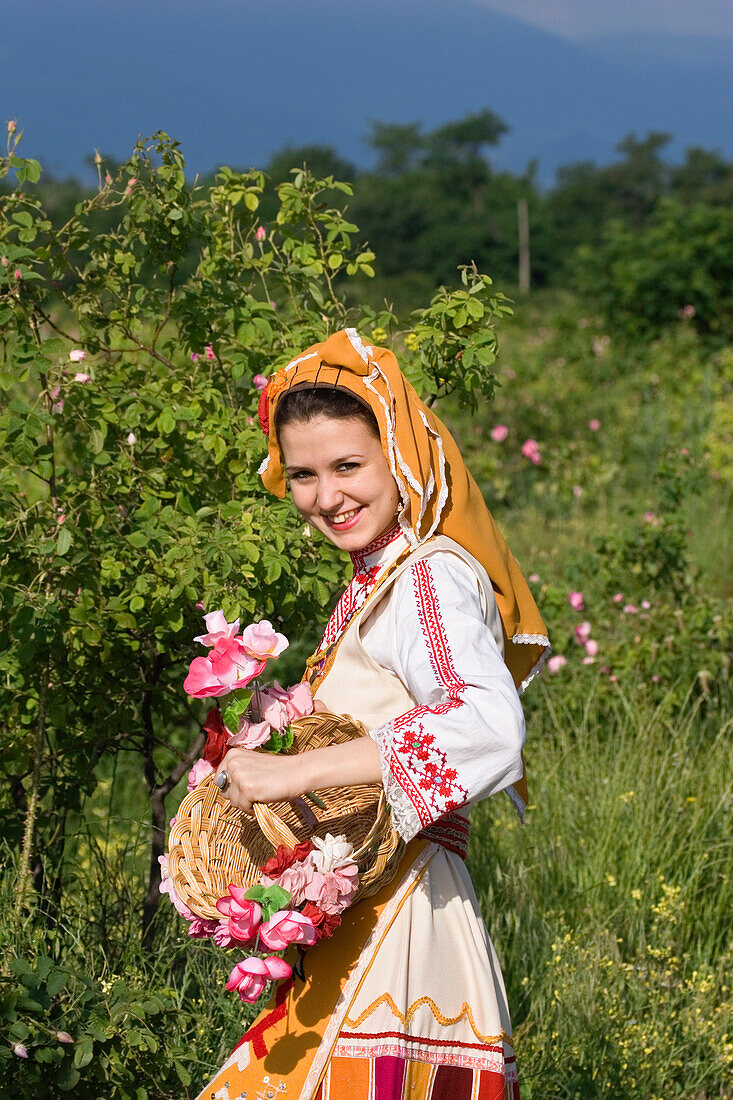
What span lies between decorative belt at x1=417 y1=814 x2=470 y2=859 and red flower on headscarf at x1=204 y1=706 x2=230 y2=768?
34 centimetres

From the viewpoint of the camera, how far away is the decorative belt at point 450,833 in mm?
1906

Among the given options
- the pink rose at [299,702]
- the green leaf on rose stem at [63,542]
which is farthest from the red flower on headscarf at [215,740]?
the green leaf on rose stem at [63,542]

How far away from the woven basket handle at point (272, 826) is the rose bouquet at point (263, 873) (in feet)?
0.05

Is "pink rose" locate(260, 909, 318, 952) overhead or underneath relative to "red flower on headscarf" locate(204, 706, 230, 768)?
underneath

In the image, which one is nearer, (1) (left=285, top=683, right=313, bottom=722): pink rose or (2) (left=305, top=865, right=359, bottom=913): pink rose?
(2) (left=305, top=865, right=359, bottom=913): pink rose

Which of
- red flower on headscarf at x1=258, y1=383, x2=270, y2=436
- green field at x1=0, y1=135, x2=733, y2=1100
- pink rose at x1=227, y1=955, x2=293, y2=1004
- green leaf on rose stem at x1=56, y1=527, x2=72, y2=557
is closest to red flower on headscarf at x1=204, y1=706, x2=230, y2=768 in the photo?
pink rose at x1=227, y1=955, x2=293, y2=1004

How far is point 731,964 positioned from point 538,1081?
90 centimetres

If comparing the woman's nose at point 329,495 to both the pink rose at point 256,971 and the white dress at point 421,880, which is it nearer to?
the white dress at point 421,880

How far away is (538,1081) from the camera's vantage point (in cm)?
297

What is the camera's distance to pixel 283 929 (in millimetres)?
1610

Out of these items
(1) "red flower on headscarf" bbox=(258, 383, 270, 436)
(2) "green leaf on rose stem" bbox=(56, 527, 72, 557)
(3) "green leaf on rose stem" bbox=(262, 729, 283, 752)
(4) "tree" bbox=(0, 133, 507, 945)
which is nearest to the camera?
(3) "green leaf on rose stem" bbox=(262, 729, 283, 752)

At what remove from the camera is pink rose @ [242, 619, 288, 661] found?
1.74 metres

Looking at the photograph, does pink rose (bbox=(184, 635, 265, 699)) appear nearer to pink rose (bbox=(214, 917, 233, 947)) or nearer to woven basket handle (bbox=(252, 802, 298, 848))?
woven basket handle (bbox=(252, 802, 298, 848))

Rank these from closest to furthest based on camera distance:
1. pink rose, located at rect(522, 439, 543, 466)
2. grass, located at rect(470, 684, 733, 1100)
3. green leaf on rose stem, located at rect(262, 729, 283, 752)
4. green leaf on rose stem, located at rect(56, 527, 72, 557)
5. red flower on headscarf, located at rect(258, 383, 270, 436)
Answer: green leaf on rose stem, located at rect(262, 729, 283, 752) < red flower on headscarf, located at rect(258, 383, 270, 436) < green leaf on rose stem, located at rect(56, 527, 72, 557) < grass, located at rect(470, 684, 733, 1100) < pink rose, located at rect(522, 439, 543, 466)
